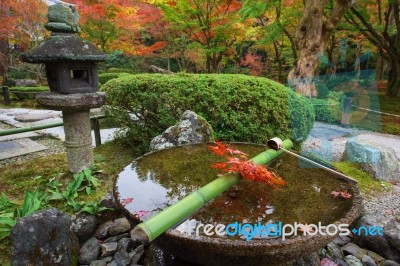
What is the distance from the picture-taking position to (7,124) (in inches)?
328

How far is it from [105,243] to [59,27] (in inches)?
106

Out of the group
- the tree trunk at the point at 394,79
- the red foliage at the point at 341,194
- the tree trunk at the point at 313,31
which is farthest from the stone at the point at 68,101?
the tree trunk at the point at 394,79

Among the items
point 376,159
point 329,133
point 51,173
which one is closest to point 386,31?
point 376,159

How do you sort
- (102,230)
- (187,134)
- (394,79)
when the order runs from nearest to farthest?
1. (102,230)
2. (187,134)
3. (394,79)

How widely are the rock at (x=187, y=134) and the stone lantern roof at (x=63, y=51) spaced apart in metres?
1.43

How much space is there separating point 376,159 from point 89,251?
4.75 m

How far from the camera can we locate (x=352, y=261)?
2779 millimetres

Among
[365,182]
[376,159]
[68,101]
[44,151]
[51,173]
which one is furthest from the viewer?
[44,151]

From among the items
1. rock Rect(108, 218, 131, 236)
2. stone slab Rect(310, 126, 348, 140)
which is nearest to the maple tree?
stone slab Rect(310, 126, 348, 140)

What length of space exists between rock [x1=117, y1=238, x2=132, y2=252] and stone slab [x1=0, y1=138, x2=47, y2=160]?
157 inches

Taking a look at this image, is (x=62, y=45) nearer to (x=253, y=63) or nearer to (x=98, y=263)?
(x=98, y=263)

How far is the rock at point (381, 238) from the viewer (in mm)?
2859

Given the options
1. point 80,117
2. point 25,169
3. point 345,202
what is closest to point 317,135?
point 345,202

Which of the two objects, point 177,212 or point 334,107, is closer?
point 177,212
